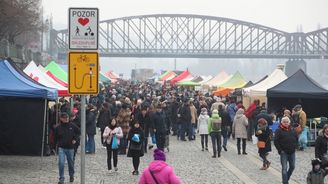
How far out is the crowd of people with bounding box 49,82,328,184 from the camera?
45.3ft

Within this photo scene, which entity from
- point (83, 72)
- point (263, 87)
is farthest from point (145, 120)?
point (83, 72)

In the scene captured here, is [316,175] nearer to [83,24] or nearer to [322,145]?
[322,145]

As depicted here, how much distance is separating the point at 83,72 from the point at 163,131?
12.0 meters

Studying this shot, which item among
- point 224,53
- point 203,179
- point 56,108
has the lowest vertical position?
point 203,179

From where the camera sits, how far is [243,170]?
1744 cm

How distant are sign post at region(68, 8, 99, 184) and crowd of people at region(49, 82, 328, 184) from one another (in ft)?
3.85

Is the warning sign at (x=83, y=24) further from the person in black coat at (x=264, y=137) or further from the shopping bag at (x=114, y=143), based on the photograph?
the person in black coat at (x=264, y=137)

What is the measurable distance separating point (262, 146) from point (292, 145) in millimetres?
3662

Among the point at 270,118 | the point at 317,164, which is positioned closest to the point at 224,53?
the point at 270,118

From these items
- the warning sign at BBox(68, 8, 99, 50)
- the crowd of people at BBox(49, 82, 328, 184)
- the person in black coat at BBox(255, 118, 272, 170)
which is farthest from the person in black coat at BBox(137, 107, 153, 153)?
the warning sign at BBox(68, 8, 99, 50)

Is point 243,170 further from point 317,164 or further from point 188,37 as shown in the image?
point 188,37

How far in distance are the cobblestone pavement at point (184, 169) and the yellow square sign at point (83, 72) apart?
6241 millimetres

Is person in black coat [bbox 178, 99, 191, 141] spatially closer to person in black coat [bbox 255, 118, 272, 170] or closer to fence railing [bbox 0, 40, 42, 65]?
person in black coat [bbox 255, 118, 272, 170]

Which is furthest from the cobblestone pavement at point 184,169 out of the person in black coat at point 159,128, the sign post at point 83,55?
the sign post at point 83,55
